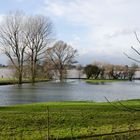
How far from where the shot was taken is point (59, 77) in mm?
76812

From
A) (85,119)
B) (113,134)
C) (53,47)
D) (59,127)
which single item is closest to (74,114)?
(85,119)

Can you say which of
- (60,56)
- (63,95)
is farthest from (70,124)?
(60,56)

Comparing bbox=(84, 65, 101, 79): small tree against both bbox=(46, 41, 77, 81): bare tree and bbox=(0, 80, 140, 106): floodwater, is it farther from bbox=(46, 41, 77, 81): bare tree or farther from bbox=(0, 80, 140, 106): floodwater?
bbox=(0, 80, 140, 106): floodwater

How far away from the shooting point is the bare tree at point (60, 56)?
3022 inches

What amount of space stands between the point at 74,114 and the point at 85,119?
0.93 meters

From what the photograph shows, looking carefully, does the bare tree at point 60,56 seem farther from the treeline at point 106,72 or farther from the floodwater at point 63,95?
the floodwater at point 63,95

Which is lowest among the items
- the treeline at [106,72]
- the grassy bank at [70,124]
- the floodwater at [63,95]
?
the floodwater at [63,95]

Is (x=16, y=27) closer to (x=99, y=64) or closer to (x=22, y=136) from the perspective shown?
(x=99, y=64)

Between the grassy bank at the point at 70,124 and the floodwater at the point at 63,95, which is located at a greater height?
the grassy bank at the point at 70,124

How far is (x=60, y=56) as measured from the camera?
263 feet

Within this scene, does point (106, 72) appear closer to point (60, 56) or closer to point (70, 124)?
point (60, 56)

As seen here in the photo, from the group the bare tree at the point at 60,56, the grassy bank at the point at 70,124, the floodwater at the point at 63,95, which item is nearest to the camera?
the grassy bank at the point at 70,124

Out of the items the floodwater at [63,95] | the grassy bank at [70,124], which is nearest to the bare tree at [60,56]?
the floodwater at [63,95]

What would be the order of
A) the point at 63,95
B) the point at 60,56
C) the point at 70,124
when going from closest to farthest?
the point at 70,124 → the point at 63,95 → the point at 60,56
